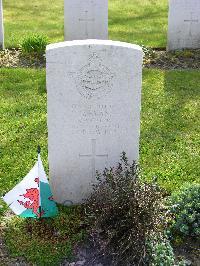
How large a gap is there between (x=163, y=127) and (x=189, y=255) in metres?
2.66

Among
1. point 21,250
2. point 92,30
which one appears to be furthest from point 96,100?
point 92,30

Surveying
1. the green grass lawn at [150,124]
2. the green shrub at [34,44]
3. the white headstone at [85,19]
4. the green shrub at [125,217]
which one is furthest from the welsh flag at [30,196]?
the white headstone at [85,19]

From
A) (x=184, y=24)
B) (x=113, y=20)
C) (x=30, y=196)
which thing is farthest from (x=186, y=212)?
(x=113, y=20)

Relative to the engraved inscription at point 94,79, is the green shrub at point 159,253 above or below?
below

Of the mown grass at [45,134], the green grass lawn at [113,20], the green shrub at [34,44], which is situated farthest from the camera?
the green grass lawn at [113,20]

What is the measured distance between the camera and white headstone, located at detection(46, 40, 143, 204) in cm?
500

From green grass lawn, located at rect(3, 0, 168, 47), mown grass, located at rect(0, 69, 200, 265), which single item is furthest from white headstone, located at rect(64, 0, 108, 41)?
mown grass, located at rect(0, 69, 200, 265)

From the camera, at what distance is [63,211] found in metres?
5.54

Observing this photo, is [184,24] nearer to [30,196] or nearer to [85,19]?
[85,19]

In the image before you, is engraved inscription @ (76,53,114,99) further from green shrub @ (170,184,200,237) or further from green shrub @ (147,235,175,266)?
green shrub @ (147,235,175,266)

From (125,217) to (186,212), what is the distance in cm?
60

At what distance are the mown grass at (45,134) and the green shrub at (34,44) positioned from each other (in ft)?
2.15

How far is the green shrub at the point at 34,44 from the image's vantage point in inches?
378

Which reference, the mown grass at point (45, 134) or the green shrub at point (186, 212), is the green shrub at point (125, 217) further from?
the mown grass at point (45, 134)
